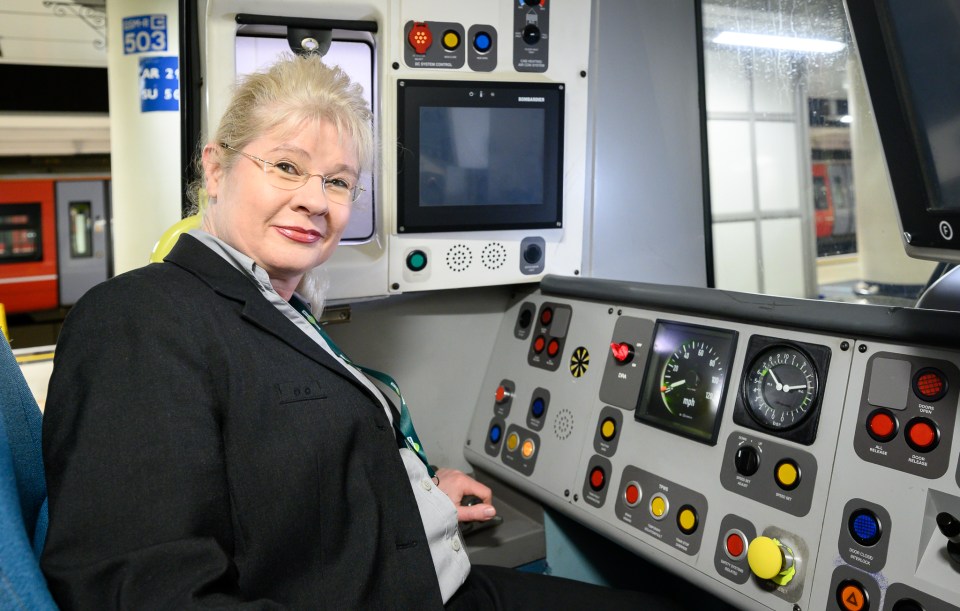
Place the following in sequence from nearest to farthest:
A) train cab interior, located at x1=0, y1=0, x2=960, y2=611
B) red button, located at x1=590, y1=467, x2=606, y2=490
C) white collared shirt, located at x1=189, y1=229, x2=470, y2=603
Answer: white collared shirt, located at x1=189, y1=229, x2=470, y2=603
train cab interior, located at x1=0, y1=0, x2=960, y2=611
red button, located at x1=590, y1=467, x2=606, y2=490

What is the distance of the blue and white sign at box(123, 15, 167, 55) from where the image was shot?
266cm

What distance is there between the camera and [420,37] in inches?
78.0

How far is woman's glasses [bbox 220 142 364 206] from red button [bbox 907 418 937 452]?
1044mm

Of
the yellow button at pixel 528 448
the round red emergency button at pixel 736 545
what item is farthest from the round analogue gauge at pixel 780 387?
the yellow button at pixel 528 448

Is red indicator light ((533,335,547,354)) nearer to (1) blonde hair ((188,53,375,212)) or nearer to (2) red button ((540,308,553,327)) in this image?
(2) red button ((540,308,553,327))

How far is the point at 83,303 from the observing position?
1047 mm

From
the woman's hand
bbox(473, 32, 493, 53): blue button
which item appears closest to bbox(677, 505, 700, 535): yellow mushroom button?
the woman's hand

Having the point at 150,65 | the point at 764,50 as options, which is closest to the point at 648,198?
the point at 764,50

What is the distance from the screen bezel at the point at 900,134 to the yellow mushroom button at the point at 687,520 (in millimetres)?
745

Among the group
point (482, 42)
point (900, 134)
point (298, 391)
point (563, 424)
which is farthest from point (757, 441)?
point (482, 42)

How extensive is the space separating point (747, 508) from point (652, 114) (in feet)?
4.18

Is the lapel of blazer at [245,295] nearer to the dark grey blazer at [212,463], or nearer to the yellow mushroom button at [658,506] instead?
the dark grey blazer at [212,463]

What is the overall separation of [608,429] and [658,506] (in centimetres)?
26

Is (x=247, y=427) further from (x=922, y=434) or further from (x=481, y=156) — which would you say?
(x=481, y=156)
